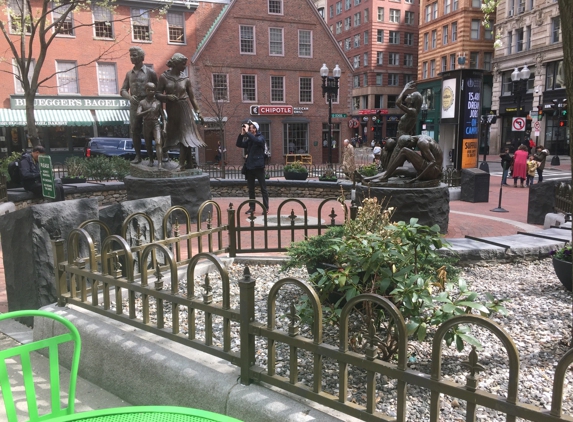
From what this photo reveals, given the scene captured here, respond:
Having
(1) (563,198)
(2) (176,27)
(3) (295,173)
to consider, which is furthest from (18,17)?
(1) (563,198)

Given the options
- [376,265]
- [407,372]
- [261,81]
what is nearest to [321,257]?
[376,265]

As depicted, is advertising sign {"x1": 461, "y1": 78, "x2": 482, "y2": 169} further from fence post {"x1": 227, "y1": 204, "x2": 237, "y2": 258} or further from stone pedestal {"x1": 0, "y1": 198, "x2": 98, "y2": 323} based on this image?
stone pedestal {"x1": 0, "y1": 198, "x2": 98, "y2": 323}

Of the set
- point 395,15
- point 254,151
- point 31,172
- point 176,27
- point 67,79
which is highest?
point 395,15

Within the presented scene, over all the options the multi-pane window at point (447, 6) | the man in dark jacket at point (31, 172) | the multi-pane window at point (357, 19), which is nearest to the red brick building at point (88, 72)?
the man in dark jacket at point (31, 172)

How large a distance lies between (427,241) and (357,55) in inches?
2590

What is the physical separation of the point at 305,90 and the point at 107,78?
13.3 metres

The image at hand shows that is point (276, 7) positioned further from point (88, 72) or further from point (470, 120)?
point (470, 120)

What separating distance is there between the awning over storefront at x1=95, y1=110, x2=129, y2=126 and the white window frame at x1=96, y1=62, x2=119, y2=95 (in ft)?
4.12

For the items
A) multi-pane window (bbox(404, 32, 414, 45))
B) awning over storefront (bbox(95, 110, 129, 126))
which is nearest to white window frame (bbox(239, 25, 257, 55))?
awning over storefront (bbox(95, 110, 129, 126))

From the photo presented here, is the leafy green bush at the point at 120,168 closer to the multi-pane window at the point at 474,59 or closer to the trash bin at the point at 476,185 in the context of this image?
the trash bin at the point at 476,185

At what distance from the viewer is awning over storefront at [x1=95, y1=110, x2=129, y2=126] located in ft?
98.4

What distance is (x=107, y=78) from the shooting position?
1187 inches

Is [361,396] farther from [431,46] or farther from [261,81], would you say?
[431,46]

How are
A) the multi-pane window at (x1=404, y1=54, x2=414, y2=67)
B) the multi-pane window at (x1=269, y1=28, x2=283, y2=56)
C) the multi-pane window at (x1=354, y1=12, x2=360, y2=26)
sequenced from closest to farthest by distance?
1. the multi-pane window at (x1=269, y1=28, x2=283, y2=56)
2. the multi-pane window at (x1=354, y1=12, x2=360, y2=26)
3. the multi-pane window at (x1=404, y1=54, x2=414, y2=67)
